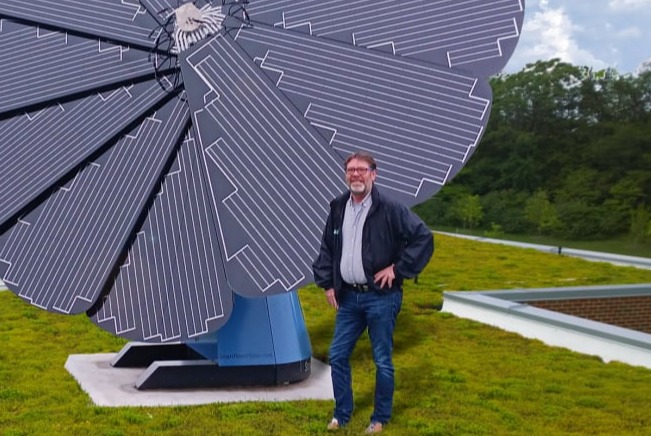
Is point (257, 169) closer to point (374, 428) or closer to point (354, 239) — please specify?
point (354, 239)

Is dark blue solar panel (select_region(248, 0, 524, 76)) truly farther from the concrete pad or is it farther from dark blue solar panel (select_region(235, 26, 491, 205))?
the concrete pad

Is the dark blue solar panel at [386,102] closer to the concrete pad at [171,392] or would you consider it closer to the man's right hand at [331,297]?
the man's right hand at [331,297]

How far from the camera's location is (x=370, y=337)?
6020 millimetres

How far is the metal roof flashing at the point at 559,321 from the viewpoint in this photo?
29.7 ft

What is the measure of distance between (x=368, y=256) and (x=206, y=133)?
190 cm

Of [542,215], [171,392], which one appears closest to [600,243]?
[542,215]

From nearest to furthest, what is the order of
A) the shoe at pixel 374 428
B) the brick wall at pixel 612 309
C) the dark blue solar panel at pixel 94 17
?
the shoe at pixel 374 428, the dark blue solar panel at pixel 94 17, the brick wall at pixel 612 309

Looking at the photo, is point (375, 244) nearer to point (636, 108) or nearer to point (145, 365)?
point (145, 365)

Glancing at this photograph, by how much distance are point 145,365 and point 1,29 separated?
331 centimetres

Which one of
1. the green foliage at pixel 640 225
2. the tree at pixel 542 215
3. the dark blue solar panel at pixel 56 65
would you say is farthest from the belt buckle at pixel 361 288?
the tree at pixel 542 215

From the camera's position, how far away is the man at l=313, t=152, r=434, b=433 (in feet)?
18.6

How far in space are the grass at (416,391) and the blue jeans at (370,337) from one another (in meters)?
0.20

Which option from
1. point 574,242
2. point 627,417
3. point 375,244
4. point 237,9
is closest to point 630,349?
point 627,417

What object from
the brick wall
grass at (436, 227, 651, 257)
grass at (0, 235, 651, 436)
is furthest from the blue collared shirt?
grass at (436, 227, 651, 257)
